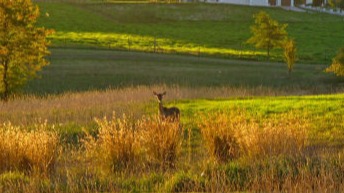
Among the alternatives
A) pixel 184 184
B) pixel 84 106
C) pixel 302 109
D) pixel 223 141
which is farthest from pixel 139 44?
pixel 184 184

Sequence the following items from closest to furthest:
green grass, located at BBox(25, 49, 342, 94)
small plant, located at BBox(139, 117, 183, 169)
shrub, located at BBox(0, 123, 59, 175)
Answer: shrub, located at BBox(0, 123, 59, 175)
small plant, located at BBox(139, 117, 183, 169)
green grass, located at BBox(25, 49, 342, 94)

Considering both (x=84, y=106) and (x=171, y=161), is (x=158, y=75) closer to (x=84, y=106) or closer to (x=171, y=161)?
(x=84, y=106)

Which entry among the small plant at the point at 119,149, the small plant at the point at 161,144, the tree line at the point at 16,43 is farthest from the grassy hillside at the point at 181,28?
the small plant at the point at 119,149

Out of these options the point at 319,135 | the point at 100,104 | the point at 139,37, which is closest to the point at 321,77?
the point at 100,104

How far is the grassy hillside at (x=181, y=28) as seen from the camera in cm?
6644

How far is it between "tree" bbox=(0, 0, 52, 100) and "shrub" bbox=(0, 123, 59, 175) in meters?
16.0

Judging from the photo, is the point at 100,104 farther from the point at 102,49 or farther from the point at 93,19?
the point at 93,19

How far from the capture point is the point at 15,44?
27.1m

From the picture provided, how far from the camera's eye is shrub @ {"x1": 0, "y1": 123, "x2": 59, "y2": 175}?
11266mm

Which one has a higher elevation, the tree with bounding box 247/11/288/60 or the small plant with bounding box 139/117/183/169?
the tree with bounding box 247/11/288/60

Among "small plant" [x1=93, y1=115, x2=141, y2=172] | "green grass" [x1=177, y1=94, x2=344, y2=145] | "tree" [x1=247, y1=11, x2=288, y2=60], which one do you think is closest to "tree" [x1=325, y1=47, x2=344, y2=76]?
"green grass" [x1=177, y1=94, x2=344, y2=145]

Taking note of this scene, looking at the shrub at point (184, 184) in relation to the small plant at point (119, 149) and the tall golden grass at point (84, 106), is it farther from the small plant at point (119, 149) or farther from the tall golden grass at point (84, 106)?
the tall golden grass at point (84, 106)

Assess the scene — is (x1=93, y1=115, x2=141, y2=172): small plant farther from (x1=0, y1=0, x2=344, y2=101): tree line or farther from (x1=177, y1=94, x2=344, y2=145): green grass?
(x1=0, y1=0, x2=344, y2=101): tree line

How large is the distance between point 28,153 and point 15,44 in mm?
16796
